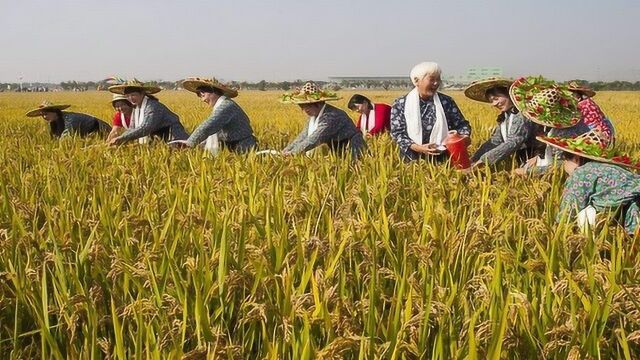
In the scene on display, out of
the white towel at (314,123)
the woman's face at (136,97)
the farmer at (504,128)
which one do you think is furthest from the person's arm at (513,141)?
the woman's face at (136,97)

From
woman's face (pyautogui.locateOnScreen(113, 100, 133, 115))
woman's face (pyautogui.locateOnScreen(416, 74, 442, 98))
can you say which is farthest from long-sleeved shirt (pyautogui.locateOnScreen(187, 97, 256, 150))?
woman's face (pyautogui.locateOnScreen(416, 74, 442, 98))

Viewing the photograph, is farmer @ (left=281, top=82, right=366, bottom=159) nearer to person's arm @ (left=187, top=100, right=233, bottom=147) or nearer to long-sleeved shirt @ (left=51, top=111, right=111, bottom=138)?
person's arm @ (left=187, top=100, right=233, bottom=147)

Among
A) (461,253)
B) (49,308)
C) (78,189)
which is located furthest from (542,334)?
(78,189)

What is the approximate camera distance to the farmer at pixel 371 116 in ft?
23.2

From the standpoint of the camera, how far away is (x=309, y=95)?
498cm

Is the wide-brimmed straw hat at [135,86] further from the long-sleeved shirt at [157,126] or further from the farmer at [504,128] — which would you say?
the farmer at [504,128]

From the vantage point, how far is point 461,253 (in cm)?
199

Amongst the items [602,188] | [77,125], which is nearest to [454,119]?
[602,188]

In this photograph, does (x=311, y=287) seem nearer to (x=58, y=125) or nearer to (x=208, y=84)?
(x=208, y=84)

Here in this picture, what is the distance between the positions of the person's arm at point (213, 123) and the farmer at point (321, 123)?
62 centimetres

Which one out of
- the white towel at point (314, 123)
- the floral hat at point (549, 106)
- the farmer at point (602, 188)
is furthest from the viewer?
the white towel at point (314, 123)

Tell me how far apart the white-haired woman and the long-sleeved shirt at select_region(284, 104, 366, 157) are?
377 millimetres

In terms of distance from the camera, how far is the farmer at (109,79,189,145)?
19.2 feet

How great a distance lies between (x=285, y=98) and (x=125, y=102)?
7.25ft
